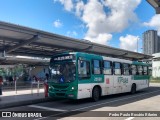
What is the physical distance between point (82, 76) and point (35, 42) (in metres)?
5.80

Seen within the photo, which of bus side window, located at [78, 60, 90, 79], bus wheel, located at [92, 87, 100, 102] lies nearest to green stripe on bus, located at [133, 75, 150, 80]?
bus wheel, located at [92, 87, 100, 102]

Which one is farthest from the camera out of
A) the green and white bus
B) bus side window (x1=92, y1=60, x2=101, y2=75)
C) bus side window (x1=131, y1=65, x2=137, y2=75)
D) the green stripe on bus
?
the green stripe on bus

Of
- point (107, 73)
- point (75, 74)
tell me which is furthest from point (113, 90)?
point (75, 74)

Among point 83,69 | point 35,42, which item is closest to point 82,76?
point 83,69

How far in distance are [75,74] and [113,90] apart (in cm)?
504

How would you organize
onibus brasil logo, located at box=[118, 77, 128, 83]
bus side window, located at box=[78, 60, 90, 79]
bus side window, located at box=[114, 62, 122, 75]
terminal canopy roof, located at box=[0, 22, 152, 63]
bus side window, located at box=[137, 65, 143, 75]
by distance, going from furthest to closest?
bus side window, located at box=[137, 65, 143, 75] → onibus brasil logo, located at box=[118, 77, 128, 83] → bus side window, located at box=[114, 62, 122, 75] → terminal canopy roof, located at box=[0, 22, 152, 63] → bus side window, located at box=[78, 60, 90, 79]

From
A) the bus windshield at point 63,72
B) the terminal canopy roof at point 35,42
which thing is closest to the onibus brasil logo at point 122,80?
the terminal canopy roof at point 35,42

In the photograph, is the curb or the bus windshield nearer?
the curb

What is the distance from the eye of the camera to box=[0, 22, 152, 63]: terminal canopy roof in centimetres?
1747

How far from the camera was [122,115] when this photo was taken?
11984 millimetres

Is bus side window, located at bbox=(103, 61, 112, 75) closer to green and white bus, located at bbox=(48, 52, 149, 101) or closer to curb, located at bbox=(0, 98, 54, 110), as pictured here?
green and white bus, located at bbox=(48, 52, 149, 101)

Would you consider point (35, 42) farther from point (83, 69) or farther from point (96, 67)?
point (83, 69)

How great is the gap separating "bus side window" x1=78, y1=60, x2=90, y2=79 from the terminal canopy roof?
3.96 m

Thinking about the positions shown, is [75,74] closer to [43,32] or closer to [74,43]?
[43,32]
